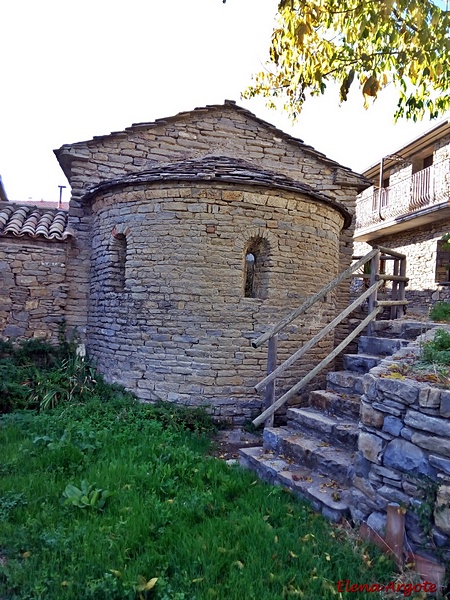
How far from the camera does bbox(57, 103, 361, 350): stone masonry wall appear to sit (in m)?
8.02

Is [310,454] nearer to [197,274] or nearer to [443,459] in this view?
[443,459]

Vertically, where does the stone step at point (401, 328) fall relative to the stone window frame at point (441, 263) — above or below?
below

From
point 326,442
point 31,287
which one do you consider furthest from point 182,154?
point 326,442

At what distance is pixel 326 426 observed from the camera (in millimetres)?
4527

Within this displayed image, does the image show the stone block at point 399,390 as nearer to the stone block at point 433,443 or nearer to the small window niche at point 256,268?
the stone block at point 433,443

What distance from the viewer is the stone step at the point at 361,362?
5219 millimetres

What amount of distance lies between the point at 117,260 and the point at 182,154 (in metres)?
2.82

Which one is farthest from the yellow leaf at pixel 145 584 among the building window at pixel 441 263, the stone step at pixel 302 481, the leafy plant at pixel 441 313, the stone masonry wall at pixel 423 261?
the building window at pixel 441 263

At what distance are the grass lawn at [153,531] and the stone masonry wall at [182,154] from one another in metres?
4.04

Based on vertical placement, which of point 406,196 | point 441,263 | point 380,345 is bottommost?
point 380,345

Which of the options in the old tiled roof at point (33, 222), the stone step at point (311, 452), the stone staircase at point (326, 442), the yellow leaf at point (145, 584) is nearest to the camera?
the yellow leaf at point (145, 584)

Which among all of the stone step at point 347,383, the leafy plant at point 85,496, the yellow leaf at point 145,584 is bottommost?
the yellow leaf at point 145,584

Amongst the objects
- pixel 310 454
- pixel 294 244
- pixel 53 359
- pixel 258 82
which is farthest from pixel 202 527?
pixel 258 82

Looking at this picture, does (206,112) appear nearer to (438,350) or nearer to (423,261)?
(438,350)
